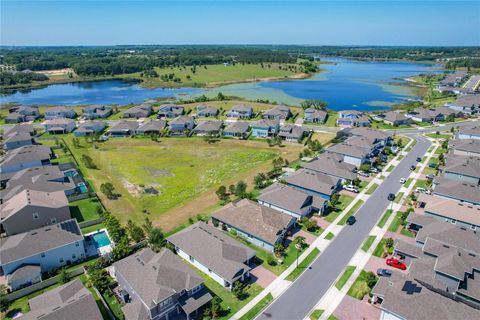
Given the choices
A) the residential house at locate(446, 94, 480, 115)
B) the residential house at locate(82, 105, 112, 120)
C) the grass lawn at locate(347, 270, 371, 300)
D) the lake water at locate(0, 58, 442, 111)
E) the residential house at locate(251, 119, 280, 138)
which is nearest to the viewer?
the grass lawn at locate(347, 270, 371, 300)

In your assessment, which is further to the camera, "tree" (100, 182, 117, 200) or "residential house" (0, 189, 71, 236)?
"tree" (100, 182, 117, 200)

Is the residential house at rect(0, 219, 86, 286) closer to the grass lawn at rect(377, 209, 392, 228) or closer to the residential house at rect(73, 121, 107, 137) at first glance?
the grass lawn at rect(377, 209, 392, 228)

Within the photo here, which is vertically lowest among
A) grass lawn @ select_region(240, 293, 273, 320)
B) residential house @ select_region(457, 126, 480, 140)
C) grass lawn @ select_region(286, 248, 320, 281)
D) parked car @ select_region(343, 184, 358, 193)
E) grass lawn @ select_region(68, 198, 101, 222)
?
grass lawn @ select_region(240, 293, 273, 320)

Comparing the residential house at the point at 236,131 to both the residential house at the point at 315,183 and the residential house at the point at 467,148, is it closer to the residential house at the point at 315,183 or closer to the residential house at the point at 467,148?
the residential house at the point at 315,183

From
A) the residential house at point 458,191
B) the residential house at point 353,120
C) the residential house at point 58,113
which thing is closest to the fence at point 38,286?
the residential house at point 458,191

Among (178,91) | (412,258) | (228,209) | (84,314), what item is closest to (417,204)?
(412,258)

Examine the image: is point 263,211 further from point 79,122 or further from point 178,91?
point 178,91

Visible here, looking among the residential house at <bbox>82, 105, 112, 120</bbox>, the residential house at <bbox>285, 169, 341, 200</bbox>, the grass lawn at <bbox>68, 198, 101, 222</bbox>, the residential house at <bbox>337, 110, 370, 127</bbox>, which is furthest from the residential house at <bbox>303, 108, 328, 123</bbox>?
the grass lawn at <bbox>68, 198, 101, 222</bbox>
